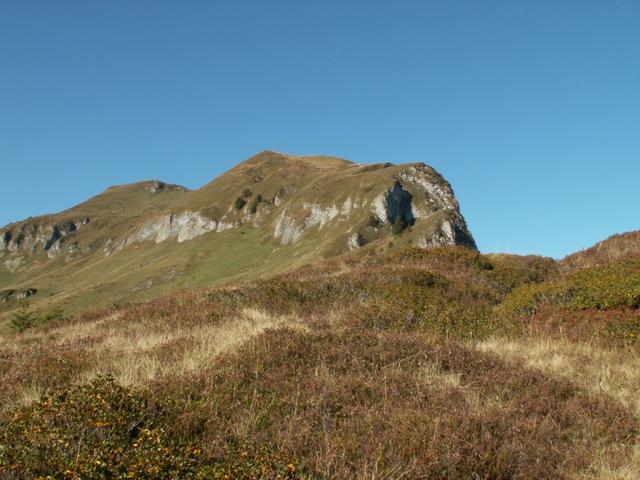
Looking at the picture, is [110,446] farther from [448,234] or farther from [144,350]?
[448,234]

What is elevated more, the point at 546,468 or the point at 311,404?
the point at 311,404

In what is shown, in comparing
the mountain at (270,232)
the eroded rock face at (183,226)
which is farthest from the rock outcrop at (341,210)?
the mountain at (270,232)

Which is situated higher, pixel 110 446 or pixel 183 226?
pixel 183 226

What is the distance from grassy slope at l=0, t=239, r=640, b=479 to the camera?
5.00m

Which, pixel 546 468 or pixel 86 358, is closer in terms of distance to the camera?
pixel 546 468

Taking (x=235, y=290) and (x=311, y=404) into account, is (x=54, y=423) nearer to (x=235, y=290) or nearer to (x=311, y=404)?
(x=311, y=404)

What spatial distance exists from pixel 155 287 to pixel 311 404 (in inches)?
5164

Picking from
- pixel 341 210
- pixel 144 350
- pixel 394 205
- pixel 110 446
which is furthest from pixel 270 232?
Result: pixel 110 446

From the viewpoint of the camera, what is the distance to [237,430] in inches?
221

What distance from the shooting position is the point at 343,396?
6.77m

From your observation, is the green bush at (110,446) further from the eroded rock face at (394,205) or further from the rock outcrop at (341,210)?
the eroded rock face at (394,205)

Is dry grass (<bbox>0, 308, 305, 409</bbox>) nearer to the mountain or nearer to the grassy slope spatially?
the grassy slope

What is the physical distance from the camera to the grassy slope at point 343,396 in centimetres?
500

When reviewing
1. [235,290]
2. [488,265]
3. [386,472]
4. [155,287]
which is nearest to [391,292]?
[235,290]
